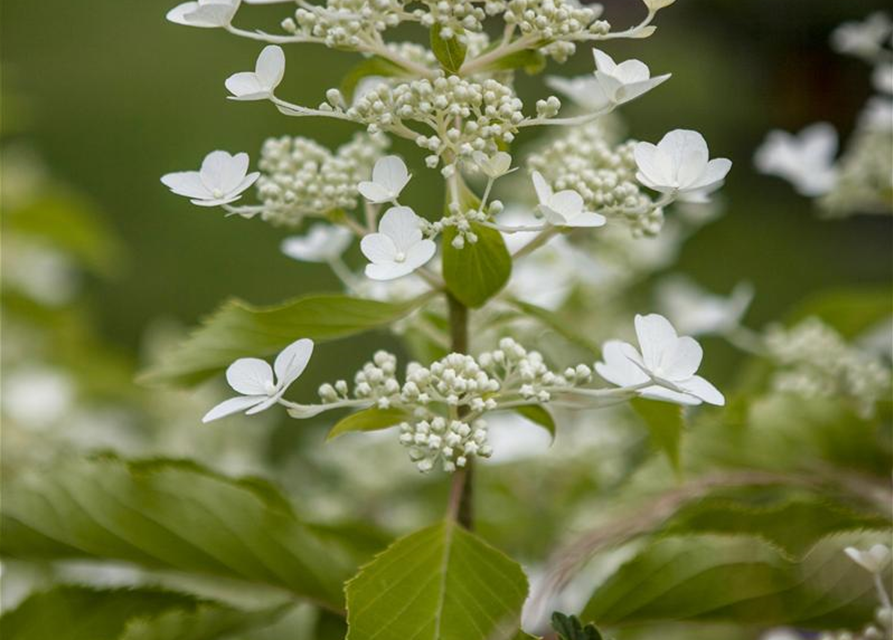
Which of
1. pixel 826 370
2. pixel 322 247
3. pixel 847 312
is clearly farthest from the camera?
pixel 847 312

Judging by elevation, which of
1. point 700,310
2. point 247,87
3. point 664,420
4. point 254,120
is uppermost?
point 247,87

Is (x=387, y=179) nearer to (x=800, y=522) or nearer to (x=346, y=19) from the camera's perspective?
(x=346, y=19)

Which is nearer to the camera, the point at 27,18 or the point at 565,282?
the point at 565,282

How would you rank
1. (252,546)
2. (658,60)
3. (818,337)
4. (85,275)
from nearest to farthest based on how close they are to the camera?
(252,546) → (818,337) → (85,275) → (658,60)

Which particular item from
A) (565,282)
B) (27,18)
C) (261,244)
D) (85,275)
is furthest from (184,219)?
(565,282)

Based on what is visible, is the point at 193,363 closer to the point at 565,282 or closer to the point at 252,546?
the point at 252,546

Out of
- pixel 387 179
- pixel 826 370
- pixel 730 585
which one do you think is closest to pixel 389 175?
pixel 387 179
